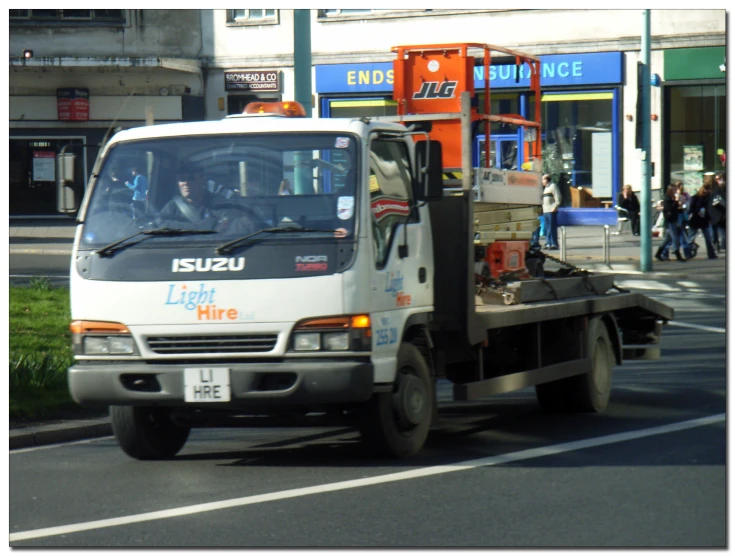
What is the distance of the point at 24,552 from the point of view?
6.08m

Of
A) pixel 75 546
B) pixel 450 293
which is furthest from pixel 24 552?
pixel 450 293

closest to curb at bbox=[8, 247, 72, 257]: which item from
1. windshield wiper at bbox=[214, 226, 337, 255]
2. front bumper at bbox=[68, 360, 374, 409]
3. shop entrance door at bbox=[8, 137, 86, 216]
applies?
shop entrance door at bbox=[8, 137, 86, 216]

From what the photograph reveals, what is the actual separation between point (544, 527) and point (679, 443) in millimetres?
2785

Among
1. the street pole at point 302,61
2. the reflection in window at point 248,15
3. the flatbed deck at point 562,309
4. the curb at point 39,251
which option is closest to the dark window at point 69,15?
the reflection in window at point 248,15

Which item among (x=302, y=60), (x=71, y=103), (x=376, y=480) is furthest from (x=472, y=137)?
(x=71, y=103)

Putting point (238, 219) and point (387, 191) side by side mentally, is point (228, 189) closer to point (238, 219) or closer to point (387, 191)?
point (238, 219)

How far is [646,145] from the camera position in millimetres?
24125

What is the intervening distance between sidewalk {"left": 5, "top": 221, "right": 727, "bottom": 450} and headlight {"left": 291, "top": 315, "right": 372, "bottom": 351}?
8.75ft

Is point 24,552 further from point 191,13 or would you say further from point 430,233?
point 191,13

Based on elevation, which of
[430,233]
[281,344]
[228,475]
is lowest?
[228,475]

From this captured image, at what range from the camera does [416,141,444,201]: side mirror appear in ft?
27.1

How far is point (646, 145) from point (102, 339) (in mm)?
17693

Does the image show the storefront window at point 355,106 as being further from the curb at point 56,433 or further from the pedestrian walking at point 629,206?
the curb at point 56,433

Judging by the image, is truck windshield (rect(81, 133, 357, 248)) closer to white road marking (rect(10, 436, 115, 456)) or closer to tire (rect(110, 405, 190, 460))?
tire (rect(110, 405, 190, 460))
